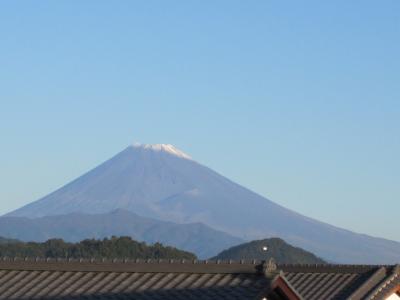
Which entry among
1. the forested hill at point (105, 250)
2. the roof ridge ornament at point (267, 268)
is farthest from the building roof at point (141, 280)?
the forested hill at point (105, 250)

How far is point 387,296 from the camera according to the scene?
103ft

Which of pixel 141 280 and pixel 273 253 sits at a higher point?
pixel 273 253

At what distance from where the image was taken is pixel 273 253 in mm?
189125

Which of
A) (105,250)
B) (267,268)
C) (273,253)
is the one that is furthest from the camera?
(273,253)

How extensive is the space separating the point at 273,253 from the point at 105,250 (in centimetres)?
6213

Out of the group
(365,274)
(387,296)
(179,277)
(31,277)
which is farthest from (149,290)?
(365,274)

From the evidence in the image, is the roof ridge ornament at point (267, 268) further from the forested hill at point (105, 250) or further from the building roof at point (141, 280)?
the forested hill at point (105, 250)

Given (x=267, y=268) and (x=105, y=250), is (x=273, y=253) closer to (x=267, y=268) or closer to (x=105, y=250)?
(x=105, y=250)

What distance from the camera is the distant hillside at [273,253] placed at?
178m

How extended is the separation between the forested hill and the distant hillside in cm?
4011

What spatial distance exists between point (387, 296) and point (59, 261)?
1359 cm

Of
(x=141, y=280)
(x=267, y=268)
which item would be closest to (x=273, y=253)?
(x=141, y=280)

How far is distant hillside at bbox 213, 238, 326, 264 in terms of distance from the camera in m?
178

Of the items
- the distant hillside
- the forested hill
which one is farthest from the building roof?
the distant hillside
